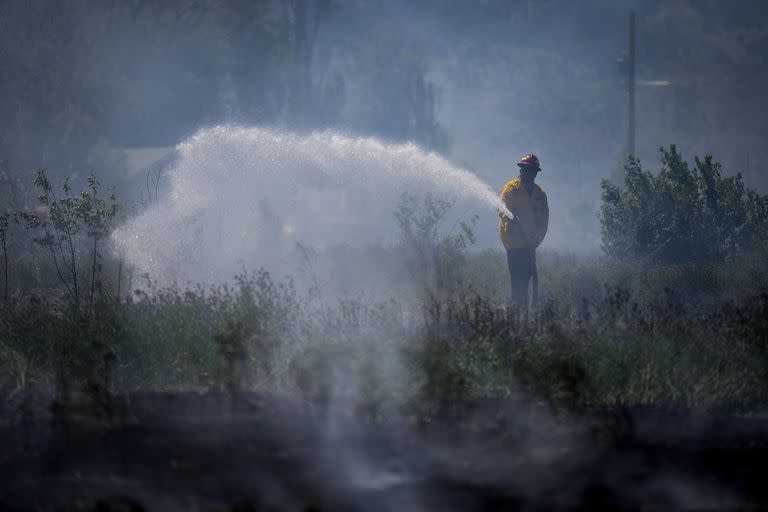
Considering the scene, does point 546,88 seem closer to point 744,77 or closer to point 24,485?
point 744,77

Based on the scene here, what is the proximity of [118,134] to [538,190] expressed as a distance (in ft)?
117

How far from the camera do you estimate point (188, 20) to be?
152 ft

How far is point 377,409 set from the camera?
19.8 ft

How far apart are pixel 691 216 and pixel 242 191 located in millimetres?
7980

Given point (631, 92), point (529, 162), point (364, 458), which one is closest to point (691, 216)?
point (529, 162)

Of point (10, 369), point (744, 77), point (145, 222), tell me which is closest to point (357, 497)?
point (10, 369)

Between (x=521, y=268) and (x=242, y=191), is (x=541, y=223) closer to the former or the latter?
(x=521, y=268)

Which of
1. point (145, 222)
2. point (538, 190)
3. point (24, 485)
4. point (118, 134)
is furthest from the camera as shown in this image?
point (118, 134)

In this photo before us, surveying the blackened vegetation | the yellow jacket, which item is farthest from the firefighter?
the blackened vegetation

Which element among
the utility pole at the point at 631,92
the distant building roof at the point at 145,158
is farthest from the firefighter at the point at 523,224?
the distant building roof at the point at 145,158

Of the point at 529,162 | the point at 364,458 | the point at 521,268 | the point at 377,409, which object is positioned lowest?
the point at 364,458

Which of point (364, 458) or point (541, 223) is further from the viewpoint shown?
point (541, 223)

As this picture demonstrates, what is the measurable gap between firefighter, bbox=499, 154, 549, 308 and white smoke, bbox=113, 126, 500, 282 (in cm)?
54

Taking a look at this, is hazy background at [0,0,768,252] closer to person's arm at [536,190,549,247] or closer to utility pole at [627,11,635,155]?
utility pole at [627,11,635,155]
